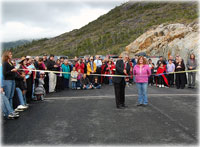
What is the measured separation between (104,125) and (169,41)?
2519 cm

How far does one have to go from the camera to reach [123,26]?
77688 mm

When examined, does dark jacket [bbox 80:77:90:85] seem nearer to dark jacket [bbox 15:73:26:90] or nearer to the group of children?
the group of children

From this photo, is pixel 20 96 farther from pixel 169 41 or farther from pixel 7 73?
pixel 169 41

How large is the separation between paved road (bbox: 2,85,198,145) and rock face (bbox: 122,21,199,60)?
12.5 m

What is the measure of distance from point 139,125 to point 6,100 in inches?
156

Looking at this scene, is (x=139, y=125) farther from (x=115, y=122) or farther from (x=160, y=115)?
(x=160, y=115)

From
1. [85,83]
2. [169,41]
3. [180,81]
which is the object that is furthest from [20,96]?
[169,41]

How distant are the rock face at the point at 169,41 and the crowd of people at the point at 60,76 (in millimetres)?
4750

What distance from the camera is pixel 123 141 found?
4945 millimetres

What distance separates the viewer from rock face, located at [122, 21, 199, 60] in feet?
69.0

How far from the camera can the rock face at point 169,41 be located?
69.0ft

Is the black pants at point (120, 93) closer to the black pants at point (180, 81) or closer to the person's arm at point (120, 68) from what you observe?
the person's arm at point (120, 68)

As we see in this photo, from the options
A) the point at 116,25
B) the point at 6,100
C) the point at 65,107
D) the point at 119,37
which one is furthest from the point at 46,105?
the point at 116,25

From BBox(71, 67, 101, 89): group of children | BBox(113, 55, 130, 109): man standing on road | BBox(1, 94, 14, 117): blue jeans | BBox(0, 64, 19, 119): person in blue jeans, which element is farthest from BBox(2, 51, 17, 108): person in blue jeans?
BBox(71, 67, 101, 89): group of children
